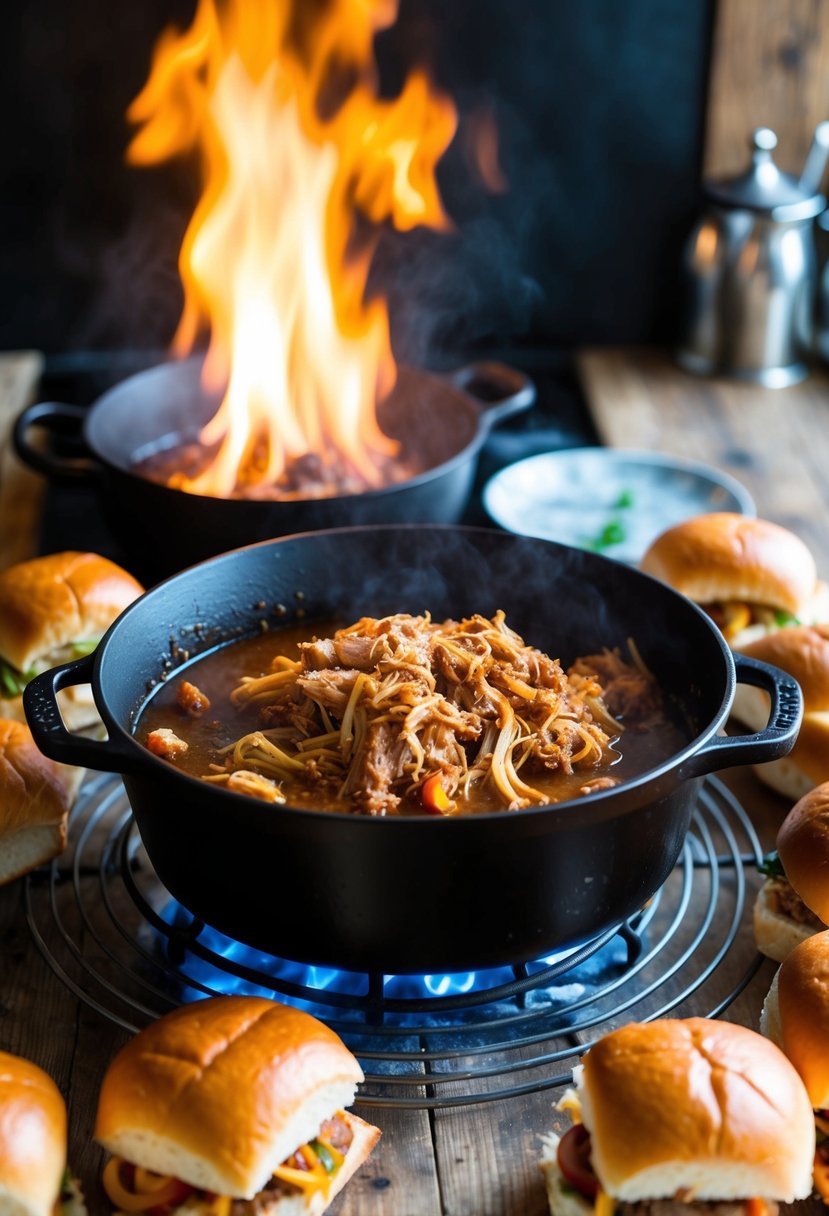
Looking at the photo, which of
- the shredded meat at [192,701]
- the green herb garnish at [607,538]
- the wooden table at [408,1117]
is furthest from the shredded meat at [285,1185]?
the green herb garnish at [607,538]

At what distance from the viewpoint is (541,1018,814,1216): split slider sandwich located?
7.92 feet

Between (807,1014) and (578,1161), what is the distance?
590mm

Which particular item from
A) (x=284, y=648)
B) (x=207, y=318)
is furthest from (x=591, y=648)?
(x=207, y=318)

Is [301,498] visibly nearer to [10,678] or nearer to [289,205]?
[10,678]

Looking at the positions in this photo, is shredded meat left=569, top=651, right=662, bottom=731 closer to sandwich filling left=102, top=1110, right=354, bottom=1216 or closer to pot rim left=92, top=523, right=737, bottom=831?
pot rim left=92, top=523, right=737, bottom=831

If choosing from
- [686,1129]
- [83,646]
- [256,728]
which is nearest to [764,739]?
[686,1129]

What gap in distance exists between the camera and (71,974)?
332 cm

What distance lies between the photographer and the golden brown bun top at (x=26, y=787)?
345 cm

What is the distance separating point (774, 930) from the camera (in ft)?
10.8

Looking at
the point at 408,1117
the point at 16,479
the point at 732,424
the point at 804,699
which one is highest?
the point at 804,699

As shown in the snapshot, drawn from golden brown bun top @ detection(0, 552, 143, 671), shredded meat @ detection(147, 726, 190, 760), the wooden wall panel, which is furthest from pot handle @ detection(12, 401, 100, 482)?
the wooden wall panel

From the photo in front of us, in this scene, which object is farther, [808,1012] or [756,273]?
[756,273]

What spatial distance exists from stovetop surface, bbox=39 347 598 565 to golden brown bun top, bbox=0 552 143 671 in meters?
1.05

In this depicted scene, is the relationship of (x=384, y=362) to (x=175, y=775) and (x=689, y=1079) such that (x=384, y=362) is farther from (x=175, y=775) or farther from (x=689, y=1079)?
(x=689, y=1079)
